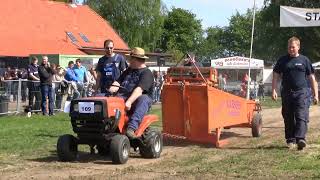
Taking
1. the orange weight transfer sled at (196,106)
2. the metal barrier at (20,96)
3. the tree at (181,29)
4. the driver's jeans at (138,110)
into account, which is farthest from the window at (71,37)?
the tree at (181,29)

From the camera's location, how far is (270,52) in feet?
212

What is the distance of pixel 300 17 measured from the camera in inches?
583

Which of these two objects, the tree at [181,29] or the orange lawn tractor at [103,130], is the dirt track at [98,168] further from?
the tree at [181,29]

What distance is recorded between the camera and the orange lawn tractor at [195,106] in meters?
10.2

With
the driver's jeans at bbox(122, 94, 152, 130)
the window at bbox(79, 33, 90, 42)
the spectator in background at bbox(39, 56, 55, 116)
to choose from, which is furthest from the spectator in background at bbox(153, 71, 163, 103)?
the window at bbox(79, 33, 90, 42)

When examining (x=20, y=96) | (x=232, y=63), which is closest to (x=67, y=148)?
(x=20, y=96)

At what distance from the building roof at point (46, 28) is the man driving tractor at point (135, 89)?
27.8m

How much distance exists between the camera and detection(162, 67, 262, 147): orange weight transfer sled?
403 inches

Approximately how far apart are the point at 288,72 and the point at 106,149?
3330mm

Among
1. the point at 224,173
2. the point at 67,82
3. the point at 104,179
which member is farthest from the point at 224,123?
the point at 67,82

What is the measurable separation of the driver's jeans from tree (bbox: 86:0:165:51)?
5376 centimetres

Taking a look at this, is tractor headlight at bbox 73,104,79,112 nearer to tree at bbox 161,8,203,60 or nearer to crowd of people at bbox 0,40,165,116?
crowd of people at bbox 0,40,165,116

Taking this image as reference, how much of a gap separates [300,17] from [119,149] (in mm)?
8281

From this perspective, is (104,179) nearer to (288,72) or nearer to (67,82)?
Answer: (288,72)
